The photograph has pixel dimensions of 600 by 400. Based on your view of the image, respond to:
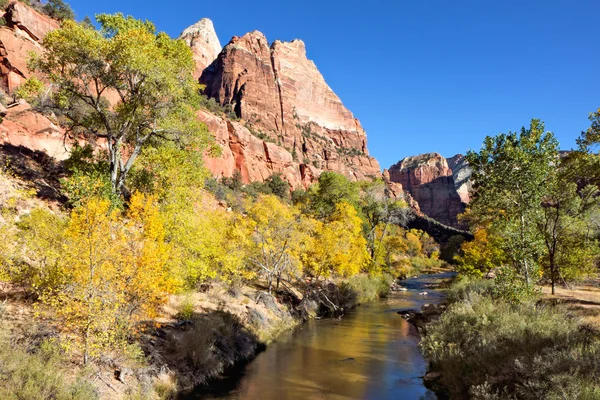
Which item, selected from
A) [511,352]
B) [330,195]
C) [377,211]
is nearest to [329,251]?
[511,352]

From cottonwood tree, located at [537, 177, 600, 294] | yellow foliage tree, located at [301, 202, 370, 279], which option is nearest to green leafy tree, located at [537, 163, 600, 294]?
cottonwood tree, located at [537, 177, 600, 294]

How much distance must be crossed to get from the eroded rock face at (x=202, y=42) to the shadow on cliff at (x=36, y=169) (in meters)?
114

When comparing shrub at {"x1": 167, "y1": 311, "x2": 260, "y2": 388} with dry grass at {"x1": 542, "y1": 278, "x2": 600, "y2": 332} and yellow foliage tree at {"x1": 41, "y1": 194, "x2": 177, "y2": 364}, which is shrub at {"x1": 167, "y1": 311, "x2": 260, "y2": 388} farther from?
dry grass at {"x1": 542, "y1": 278, "x2": 600, "y2": 332}

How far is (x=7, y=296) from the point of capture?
43.2 feet

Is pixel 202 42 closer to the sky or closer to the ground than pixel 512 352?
closer to the sky

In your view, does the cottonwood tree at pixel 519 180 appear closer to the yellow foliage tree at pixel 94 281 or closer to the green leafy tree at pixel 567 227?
the green leafy tree at pixel 567 227

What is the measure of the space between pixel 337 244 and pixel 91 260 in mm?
21429

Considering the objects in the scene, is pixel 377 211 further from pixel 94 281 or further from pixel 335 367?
pixel 94 281

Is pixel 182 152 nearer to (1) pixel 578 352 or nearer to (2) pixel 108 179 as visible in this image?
(2) pixel 108 179

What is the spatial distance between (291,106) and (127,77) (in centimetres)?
12094

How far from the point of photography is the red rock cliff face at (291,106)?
112 meters

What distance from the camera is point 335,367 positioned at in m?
17.0

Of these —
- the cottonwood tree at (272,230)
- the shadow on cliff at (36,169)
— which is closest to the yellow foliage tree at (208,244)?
the cottonwood tree at (272,230)

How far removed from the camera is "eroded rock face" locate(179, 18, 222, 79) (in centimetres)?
14050
